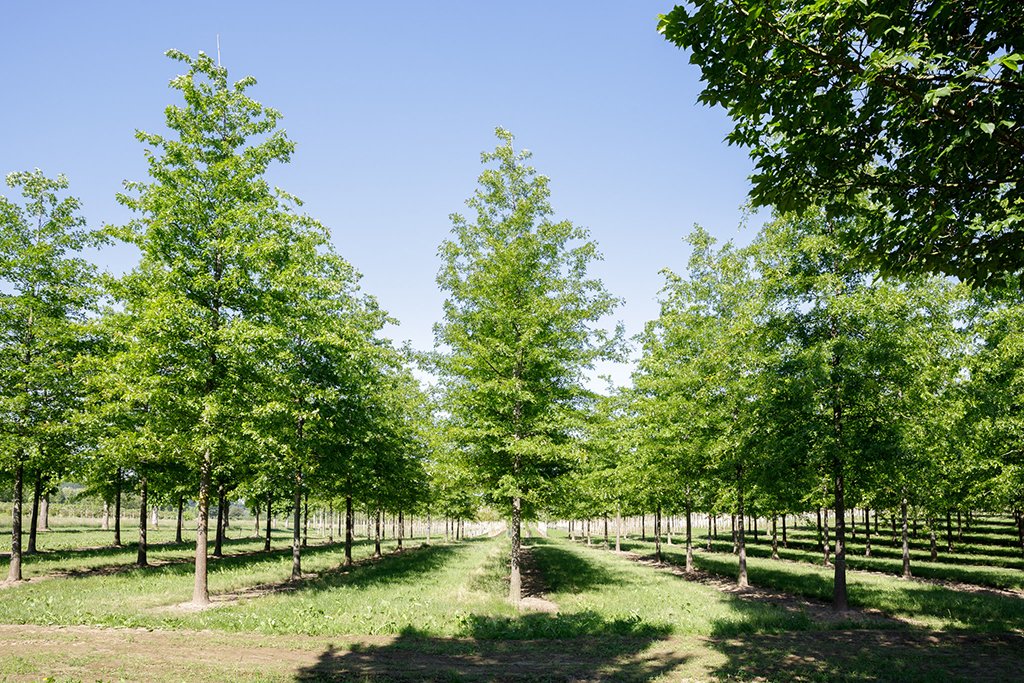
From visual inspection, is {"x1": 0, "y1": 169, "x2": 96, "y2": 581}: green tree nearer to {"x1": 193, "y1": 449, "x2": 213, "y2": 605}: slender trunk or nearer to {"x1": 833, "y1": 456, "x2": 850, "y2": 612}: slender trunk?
{"x1": 193, "y1": 449, "x2": 213, "y2": 605}: slender trunk

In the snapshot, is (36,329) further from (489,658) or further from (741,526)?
(741,526)

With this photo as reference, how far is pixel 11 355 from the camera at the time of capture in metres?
21.0

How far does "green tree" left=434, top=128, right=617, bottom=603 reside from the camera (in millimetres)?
18359

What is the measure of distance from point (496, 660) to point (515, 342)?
33.2 feet

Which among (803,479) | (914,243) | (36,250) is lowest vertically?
(803,479)

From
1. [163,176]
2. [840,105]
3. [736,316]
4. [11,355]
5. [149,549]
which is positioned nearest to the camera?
[840,105]

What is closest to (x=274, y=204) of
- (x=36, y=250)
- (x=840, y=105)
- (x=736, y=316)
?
(x=36, y=250)

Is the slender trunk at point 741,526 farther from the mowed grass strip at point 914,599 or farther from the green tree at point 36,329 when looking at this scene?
the green tree at point 36,329

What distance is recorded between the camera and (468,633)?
13.4 m

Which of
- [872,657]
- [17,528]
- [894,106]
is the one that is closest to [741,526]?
[872,657]

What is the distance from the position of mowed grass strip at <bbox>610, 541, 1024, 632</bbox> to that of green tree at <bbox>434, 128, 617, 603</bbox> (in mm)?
12100

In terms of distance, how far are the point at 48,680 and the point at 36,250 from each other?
20486 mm

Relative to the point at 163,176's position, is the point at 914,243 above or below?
below

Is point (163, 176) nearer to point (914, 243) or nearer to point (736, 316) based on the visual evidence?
point (914, 243)
